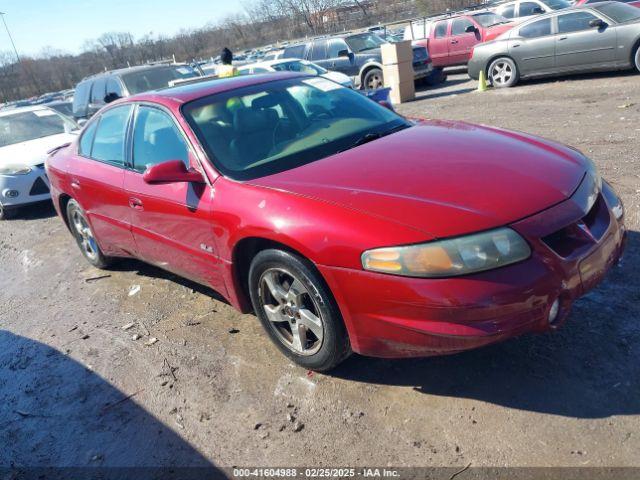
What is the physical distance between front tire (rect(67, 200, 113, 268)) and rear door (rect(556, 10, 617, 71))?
1015cm

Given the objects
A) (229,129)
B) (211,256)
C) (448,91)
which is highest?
(229,129)

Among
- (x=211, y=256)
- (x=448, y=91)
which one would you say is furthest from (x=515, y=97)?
(x=211, y=256)

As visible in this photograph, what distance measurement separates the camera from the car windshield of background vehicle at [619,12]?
10.5 m

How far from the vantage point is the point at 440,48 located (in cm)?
1616

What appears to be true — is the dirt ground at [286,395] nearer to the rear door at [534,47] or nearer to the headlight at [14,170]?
the headlight at [14,170]

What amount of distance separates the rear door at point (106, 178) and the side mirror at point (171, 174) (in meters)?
0.96

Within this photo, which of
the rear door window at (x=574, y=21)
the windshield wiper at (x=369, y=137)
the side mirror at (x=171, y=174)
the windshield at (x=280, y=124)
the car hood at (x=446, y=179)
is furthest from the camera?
the rear door window at (x=574, y=21)

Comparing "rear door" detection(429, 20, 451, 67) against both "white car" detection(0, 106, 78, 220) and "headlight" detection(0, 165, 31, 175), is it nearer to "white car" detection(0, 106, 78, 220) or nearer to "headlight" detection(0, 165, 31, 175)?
"white car" detection(0, 106, 78, 220)

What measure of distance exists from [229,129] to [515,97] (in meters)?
9.09

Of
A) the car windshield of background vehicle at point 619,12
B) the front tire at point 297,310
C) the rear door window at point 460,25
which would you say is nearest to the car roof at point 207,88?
the front tire at point 297,310

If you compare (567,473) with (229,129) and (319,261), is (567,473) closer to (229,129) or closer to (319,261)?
(319,261)

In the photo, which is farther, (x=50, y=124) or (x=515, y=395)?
(x=50, y=124)


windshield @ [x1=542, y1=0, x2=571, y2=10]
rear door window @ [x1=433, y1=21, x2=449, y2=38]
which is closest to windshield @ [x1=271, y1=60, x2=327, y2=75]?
rear door window @ [x1=433, y1=21, x2=449, y2=38]

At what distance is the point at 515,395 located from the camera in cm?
274
